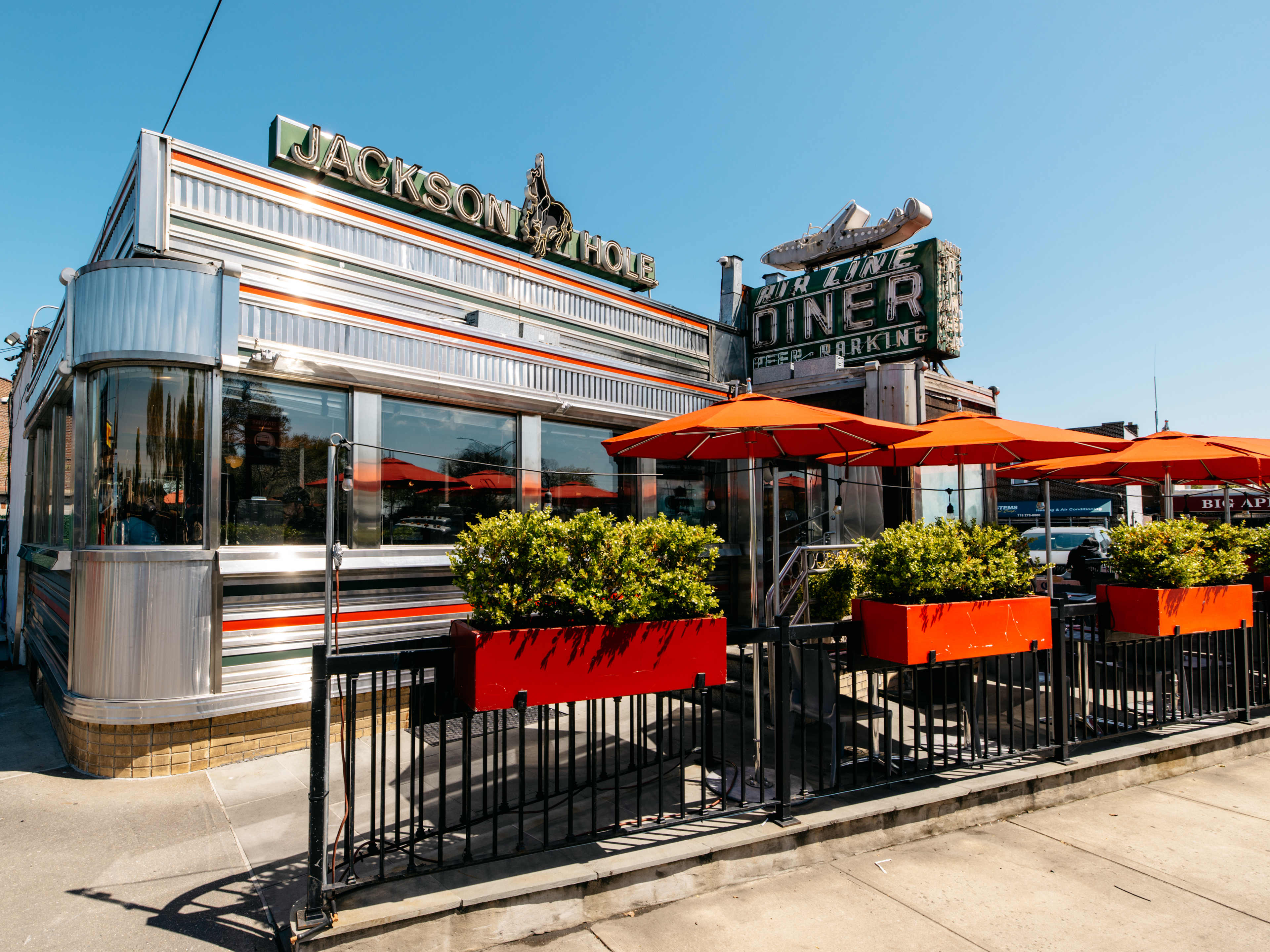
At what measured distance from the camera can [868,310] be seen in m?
10.9

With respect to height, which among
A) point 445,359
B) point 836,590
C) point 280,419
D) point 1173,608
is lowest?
point 1173,608

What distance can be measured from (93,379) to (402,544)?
2.72 metres

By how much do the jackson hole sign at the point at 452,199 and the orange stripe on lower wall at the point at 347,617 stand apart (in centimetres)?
428

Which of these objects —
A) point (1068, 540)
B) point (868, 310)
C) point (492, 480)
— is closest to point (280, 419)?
point (492, 480)

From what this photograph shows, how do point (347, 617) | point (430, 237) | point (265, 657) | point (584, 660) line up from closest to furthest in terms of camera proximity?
1. point (584, 660)
2. point (265, 657)
3. point (347, 617)
4. point (430, 237)

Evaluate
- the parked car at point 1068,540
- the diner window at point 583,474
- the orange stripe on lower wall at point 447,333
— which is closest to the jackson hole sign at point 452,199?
the orange stripe on lower wall at point 447,333

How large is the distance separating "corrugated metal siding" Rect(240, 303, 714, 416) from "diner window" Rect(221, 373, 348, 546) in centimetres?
42

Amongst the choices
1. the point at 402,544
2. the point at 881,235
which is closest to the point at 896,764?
the point at 402,544

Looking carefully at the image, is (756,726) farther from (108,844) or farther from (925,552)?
(108,844)

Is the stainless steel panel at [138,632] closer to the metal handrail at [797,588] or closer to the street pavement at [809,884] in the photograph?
the street pavement at [809,884]

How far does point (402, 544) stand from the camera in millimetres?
6859

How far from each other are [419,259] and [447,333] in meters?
0.93

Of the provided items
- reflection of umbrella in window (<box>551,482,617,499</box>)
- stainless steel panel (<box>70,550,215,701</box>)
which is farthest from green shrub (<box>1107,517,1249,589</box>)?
stainless steel panel (<box>70,550,215,701</box>)

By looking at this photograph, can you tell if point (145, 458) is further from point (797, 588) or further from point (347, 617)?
point (797, 588)
